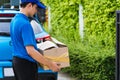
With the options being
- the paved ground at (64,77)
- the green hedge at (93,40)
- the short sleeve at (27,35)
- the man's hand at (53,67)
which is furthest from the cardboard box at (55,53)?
the paved ground at (64,77)

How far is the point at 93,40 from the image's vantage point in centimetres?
938

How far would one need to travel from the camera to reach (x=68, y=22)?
11781 millimetres

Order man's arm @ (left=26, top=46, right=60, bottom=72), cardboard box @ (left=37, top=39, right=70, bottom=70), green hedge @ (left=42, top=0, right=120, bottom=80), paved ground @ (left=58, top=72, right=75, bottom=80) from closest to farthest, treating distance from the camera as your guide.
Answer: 1. man's arm @ (left=26, top=46, right=60, bottom=72)
2. cardboard box @ (left=37, top=39, right=70, bottom=70)
3. green hedge @ (left=42, top=0, right=120, bottom=80)
4. paved ground @ (left=58, top=72, right=75, bottom=80)

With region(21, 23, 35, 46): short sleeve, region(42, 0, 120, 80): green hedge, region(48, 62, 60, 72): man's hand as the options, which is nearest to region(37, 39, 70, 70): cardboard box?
region(48, 62, 60, 72): man's hand

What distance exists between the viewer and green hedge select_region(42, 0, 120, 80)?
7867 mm

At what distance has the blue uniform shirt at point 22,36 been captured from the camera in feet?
16.3

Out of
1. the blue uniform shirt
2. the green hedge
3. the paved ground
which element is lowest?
the paved ground

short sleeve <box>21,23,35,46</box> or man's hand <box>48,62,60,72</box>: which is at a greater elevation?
short sleeve <box>21,23,35,46</box>

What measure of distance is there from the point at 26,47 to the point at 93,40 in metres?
4.52

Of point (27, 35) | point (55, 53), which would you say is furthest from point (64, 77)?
point (27, 35)

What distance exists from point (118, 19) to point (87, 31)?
13.9ft

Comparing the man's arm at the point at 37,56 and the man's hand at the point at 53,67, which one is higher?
the man's arm at the point at 37,56

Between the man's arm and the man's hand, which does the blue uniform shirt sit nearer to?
the man's arm

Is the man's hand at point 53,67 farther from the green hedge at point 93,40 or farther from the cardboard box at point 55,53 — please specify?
the green hedge at point 93,40
